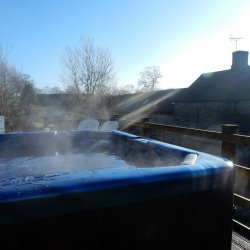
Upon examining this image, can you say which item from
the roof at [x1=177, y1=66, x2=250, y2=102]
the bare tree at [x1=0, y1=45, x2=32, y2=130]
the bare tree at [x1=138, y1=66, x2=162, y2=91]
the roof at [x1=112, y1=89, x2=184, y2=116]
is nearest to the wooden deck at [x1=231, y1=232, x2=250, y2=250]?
the bare tree at [x1=0, y1=45, x2=32, y2=130]

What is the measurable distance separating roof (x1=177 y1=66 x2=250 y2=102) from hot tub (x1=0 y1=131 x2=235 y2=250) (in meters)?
13.9

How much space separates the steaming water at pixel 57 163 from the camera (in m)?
3.00

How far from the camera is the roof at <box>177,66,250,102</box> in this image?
14.7m

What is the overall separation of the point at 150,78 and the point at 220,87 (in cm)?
1749

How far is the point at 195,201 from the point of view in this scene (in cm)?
135

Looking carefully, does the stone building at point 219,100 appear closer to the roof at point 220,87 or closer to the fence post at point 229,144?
the roof at point 220,87

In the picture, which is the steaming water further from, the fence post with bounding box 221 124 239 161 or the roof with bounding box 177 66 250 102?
the roof with bounding box 177 66 250 102

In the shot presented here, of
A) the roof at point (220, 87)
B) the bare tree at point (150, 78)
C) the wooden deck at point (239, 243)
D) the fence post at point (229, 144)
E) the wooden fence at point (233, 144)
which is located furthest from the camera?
the bare tree at point (150, 78)

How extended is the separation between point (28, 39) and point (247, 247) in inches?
310

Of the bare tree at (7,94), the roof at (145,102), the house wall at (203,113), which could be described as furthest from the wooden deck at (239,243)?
the roof at (145,102)

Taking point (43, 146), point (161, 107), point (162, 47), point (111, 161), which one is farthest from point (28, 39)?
point (161, 107)

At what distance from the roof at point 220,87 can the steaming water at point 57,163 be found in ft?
41.1

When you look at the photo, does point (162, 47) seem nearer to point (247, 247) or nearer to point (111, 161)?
point (111, 161)

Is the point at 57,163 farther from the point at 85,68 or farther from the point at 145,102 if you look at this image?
the point at 145,102
